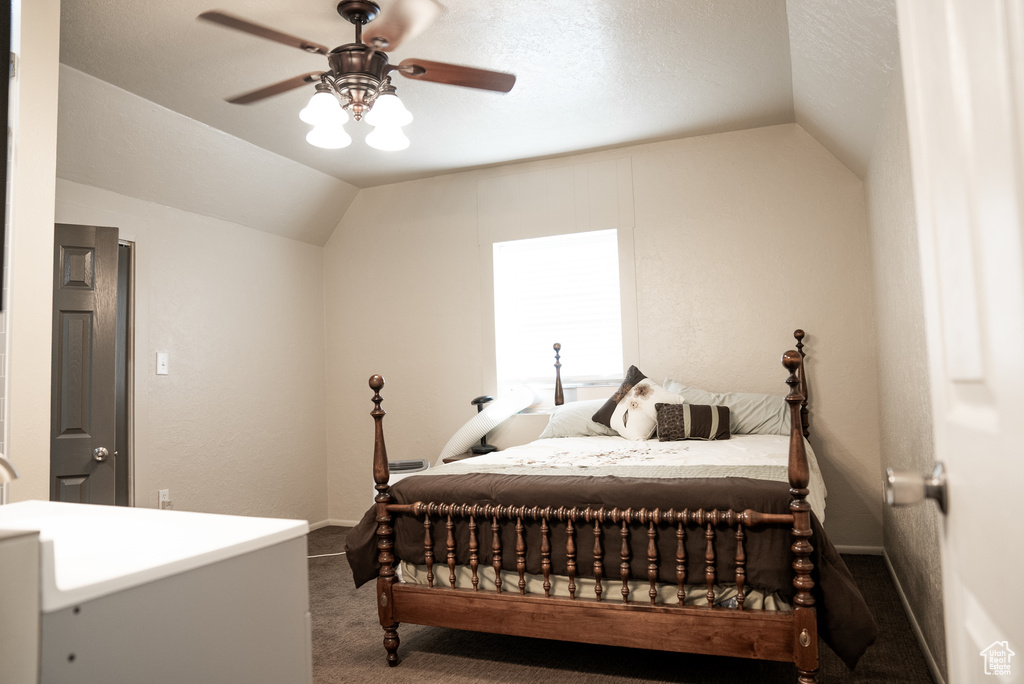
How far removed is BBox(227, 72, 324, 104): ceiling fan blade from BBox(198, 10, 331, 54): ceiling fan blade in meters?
0.13

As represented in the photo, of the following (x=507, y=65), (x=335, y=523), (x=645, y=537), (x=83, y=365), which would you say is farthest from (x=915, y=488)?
(x=335, y=523)

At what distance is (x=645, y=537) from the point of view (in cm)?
223

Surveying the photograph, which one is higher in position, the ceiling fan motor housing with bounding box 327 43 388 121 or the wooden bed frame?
the ceiling fan motor housing with bounding box 327 43 388 121

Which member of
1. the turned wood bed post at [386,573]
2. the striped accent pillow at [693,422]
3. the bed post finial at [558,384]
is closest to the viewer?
the turned wood bed post at [386,573]

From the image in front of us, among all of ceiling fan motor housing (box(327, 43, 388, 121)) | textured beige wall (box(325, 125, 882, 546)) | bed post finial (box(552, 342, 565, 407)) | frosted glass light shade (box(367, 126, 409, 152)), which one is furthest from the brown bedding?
textured beige wall (box(325, 125, 882, 546))

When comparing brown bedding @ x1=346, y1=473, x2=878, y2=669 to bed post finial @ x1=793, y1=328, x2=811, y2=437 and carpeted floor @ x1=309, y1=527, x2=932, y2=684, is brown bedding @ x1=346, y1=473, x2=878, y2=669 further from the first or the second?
bed post finial @ x1=793, y1=328, x2=811, y2=437

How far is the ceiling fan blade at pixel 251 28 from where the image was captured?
2.04m

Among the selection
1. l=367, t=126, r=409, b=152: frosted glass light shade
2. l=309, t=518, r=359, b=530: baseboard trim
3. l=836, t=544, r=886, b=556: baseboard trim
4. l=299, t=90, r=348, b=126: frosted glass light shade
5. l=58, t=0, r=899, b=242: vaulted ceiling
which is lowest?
l=836, t=544, r=886, b=556: baseboard trim

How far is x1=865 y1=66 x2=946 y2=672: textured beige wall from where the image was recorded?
231 cm

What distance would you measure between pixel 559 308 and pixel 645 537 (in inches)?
102

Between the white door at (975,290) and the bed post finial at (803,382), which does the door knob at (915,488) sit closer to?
the white door at (975,290)

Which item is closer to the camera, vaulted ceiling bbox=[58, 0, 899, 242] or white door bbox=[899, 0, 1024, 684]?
white door bbox=[899, 0, 1024, 684]
